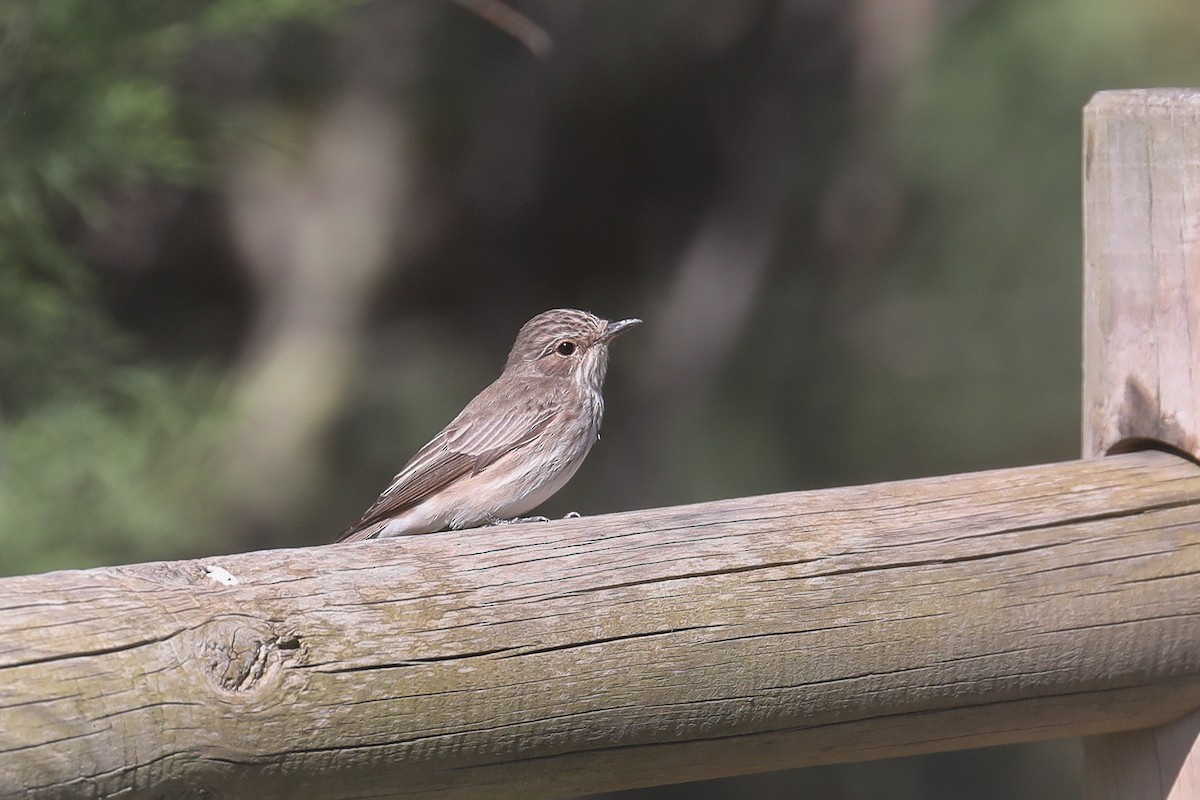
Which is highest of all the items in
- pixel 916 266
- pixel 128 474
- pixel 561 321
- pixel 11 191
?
pixel 916 266

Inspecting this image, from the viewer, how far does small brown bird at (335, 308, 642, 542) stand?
14.8ft

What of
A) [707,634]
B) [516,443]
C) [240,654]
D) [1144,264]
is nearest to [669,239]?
[516,443]

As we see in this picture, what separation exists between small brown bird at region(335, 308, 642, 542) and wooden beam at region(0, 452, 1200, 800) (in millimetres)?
2143

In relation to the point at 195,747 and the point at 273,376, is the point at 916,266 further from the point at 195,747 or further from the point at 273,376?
the point at 195,747

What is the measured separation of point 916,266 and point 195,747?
25.5ft

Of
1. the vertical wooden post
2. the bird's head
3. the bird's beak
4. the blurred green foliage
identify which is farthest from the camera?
the blurred green foliage

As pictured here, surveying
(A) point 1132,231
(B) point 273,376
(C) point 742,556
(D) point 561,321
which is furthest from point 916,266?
(C) point 742,556

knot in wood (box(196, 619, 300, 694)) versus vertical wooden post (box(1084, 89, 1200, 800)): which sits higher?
vertical wooden post (box(1084, 89, 1200, 800))

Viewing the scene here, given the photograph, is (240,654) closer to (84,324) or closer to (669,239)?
(84,324)

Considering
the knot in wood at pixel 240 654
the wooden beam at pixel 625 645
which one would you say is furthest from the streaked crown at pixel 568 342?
the knot in wood at pixel 240 654

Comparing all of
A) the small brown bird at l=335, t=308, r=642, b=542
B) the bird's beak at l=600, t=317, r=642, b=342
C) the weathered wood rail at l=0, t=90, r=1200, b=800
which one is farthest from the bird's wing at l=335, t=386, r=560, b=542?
the weathered wood rail at l=0, t=90, r=1200, b=800

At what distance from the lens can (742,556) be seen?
2268 millimetres

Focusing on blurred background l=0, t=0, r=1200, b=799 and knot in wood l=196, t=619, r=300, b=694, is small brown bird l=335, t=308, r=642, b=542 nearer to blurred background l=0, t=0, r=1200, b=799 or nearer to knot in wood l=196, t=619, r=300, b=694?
knot in wood l=196, t=619, r=300, b=694

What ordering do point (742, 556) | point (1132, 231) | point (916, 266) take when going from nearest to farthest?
1. point (742, 556)
2. point (1132, 231)
3. point (916, 266)
